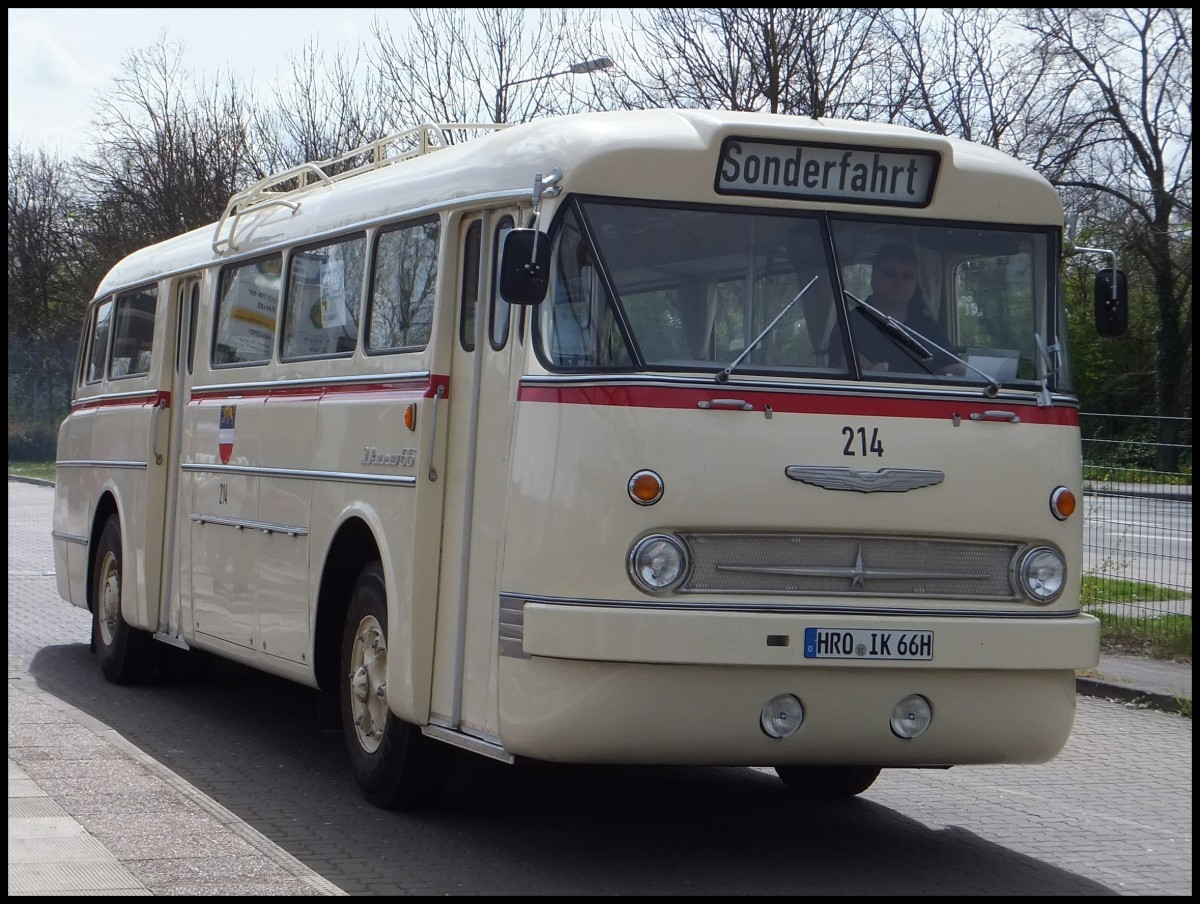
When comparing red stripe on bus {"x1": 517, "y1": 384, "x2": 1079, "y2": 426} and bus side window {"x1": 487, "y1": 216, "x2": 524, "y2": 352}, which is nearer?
red stripe on bus {"x1": 517, "y1": 384, "x2": 1079, "y2": 426}

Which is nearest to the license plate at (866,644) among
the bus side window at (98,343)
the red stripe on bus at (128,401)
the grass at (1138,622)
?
the red stripe on bus at (128,401)

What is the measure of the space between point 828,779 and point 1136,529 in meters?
6.26

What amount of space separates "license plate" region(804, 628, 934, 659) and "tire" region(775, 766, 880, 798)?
70.6 inches

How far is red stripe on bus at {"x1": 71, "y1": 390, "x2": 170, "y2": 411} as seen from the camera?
39.8 feet

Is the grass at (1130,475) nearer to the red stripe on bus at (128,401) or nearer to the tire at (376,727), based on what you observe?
the red stripe on bus at (128,401)

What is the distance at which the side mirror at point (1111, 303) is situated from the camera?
27.3 ft

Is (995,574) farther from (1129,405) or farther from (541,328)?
(1129,405)

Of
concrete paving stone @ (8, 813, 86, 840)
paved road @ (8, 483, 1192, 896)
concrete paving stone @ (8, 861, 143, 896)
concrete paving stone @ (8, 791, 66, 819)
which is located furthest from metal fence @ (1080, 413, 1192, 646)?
concrete paving stone @ (8, 861, 143, 896)

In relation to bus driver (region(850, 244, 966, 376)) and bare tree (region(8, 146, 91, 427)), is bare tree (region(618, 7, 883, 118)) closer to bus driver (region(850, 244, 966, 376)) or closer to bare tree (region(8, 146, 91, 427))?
bus driver (region(850, 244, 966, 376))

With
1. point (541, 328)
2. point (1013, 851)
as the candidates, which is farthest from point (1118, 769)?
point (541, 328)


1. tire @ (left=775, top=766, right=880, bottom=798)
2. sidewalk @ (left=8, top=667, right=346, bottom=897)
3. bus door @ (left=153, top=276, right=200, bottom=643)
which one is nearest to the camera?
sidewalk @ (left=8, top=667, right=346, bottom=897)

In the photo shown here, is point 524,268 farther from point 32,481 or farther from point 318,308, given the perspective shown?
point 32,481

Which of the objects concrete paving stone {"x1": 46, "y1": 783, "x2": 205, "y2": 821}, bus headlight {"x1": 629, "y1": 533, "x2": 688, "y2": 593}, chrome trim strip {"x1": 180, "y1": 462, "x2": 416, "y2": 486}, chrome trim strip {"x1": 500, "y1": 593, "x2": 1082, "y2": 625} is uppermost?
chrome trim strip {"x1": 180, "y1": 462, "x2": 416, "y2": 486}

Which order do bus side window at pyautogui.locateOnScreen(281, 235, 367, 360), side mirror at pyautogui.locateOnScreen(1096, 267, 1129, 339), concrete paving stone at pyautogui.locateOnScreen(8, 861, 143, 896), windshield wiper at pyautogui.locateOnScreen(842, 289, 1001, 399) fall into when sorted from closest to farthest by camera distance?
concrete paving stone at pyautogui.locateOnScreen(8, 861, 143, 896)
windshield wiper at pyautogui.locateOnScreen(842, 289, 1001, 399)
side mirror at pyautogui.locateOnScreen(1096, 267, 1129, 339)
bus side window at pyautogui.locateOnScreen(281, 235, 367, 360)
